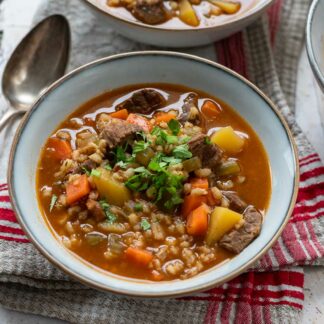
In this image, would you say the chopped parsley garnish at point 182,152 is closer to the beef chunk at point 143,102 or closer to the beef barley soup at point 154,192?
the beef barley soup at point 154,192

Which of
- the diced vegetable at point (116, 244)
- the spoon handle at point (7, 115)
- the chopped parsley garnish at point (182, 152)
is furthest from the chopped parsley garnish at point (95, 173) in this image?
the spoon handle at point (7, 115)

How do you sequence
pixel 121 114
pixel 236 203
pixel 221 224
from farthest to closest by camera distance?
pixel 121 114
pixel 236 203
pixel 221 224

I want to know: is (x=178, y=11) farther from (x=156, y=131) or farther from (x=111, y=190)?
(x=111, y=190)

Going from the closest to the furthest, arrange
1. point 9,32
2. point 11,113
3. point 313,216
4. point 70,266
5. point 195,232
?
point 70,266 < point 195,232 < point 313,216 < point 11,113 < point 9,32

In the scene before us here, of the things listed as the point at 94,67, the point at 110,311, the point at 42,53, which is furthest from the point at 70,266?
the point at 42,53

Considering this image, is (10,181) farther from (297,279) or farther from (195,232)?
(297,279)

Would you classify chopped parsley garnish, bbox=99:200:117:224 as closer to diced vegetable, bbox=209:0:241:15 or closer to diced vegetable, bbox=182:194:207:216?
diced vegetable, bbox=182:194:207:216

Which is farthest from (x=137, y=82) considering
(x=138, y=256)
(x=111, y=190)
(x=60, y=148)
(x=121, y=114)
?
(x=138, y=256)

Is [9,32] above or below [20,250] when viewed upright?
above
